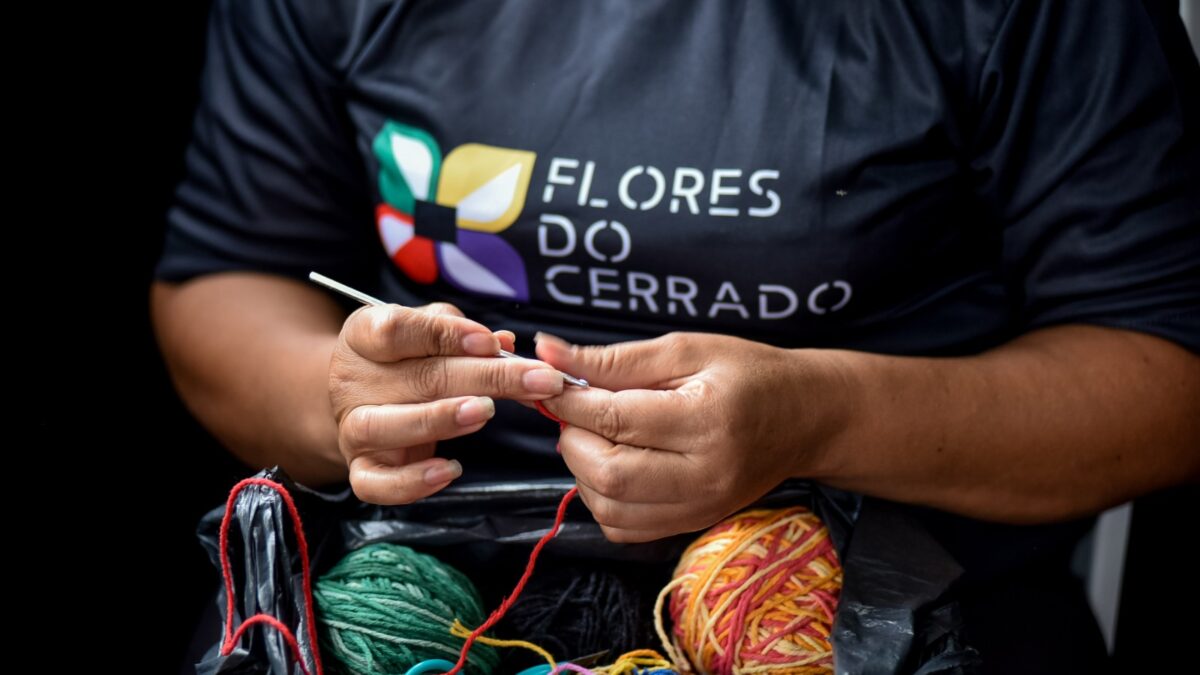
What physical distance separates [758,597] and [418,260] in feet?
1.21

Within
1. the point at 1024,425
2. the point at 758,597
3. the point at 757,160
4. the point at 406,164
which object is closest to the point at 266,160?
the point at 406,164

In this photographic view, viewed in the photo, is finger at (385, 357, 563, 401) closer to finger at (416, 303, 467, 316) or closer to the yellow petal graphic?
finger at (416, 303, 467, 316)

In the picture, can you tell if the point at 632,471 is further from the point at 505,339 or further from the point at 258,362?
the point at 258,362

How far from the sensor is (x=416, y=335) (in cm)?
66

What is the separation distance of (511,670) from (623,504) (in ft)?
0.57

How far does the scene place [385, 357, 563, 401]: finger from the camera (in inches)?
25.7

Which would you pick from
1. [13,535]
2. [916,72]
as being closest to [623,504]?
[916,72]

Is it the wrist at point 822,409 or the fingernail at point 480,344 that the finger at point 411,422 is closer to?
the fingernail at point 480,344

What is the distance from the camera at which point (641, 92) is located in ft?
2.66

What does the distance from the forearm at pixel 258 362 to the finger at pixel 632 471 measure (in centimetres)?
23

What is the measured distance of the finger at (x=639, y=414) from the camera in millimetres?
658

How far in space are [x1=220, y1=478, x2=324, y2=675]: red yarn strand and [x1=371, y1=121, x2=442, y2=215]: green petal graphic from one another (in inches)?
9.6

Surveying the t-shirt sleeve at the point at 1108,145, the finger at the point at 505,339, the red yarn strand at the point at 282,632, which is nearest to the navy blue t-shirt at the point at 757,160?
the t-shirt sleeve at the point at 1108,145

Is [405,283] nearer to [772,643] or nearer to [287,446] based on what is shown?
[287,446]
